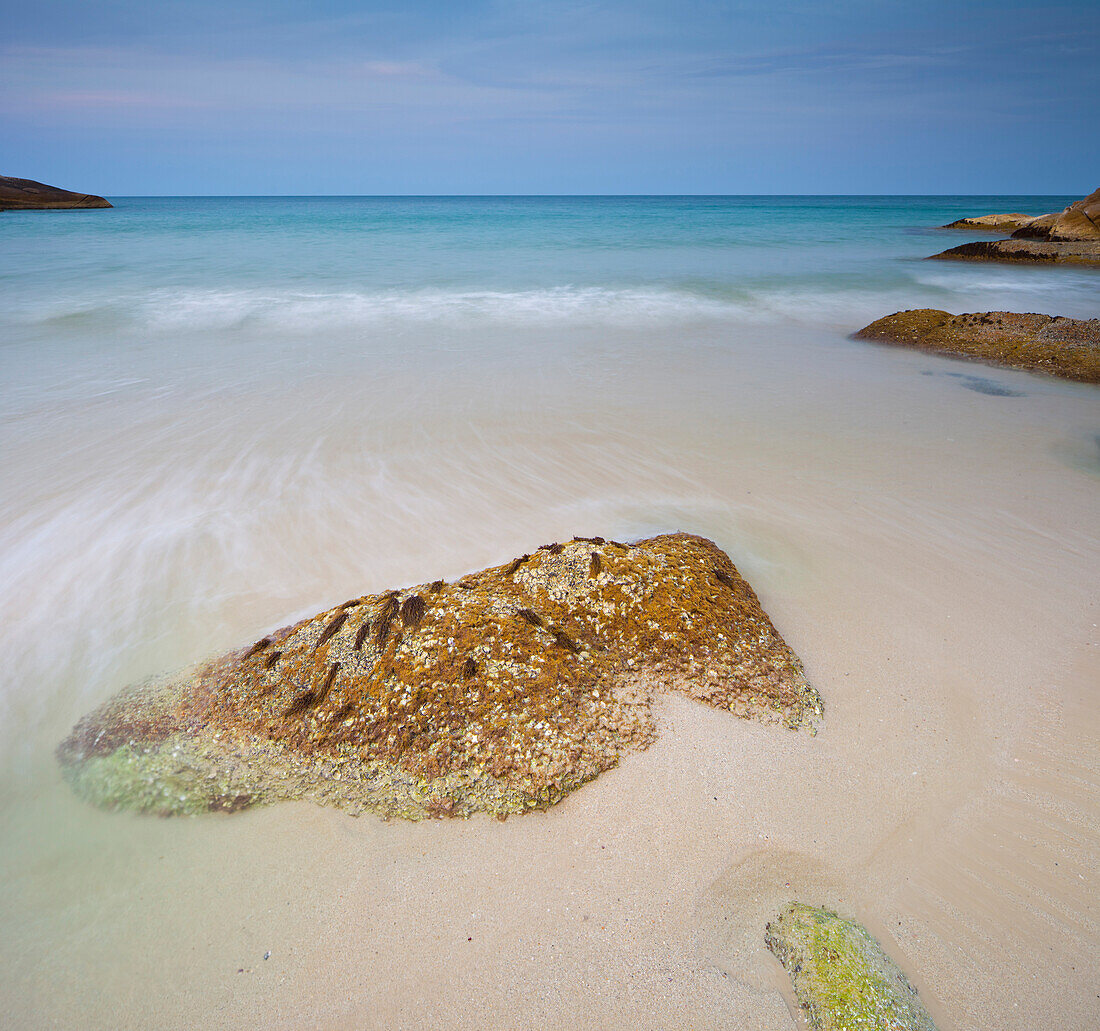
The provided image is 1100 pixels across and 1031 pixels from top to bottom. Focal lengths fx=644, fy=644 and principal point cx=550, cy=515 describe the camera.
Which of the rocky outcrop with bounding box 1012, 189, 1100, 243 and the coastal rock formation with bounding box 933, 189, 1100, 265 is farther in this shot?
the rocky outcrop with bounding box 1012, 189, 1100, 243

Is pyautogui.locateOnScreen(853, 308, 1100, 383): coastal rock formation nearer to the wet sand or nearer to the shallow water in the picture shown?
the shallow water

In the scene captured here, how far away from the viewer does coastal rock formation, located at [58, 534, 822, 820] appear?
267 centimetres

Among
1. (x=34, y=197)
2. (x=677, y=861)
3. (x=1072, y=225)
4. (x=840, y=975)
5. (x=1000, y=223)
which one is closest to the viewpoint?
(x=840, y=975)

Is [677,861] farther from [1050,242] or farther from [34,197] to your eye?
[34,197]

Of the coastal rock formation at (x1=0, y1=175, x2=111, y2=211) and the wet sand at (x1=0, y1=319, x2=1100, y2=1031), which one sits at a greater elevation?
the coastal rock formation at (x1=0, y1=175, x2=111, y2=211)

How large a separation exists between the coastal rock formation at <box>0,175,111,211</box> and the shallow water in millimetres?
63584

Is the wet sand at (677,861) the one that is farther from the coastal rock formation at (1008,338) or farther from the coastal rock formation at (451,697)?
the coastal rock formation at (1008,338)

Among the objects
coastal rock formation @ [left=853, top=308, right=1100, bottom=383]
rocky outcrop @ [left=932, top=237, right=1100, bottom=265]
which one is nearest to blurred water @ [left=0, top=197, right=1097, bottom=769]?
coastal rock formation @ [left=853, top=308, right=1100, bottom=383]

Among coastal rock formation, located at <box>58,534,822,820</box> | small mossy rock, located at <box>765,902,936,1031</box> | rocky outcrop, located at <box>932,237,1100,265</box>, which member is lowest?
small mossy rock, located at <box>765,902,936,1031</box>

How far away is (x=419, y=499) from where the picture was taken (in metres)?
5.38

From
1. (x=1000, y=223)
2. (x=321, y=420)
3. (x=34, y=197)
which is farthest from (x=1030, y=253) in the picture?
(x=34, y=197)

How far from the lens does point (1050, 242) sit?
24.2 metres

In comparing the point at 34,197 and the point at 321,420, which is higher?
the point at 34,197

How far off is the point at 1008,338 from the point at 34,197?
76.2 m
